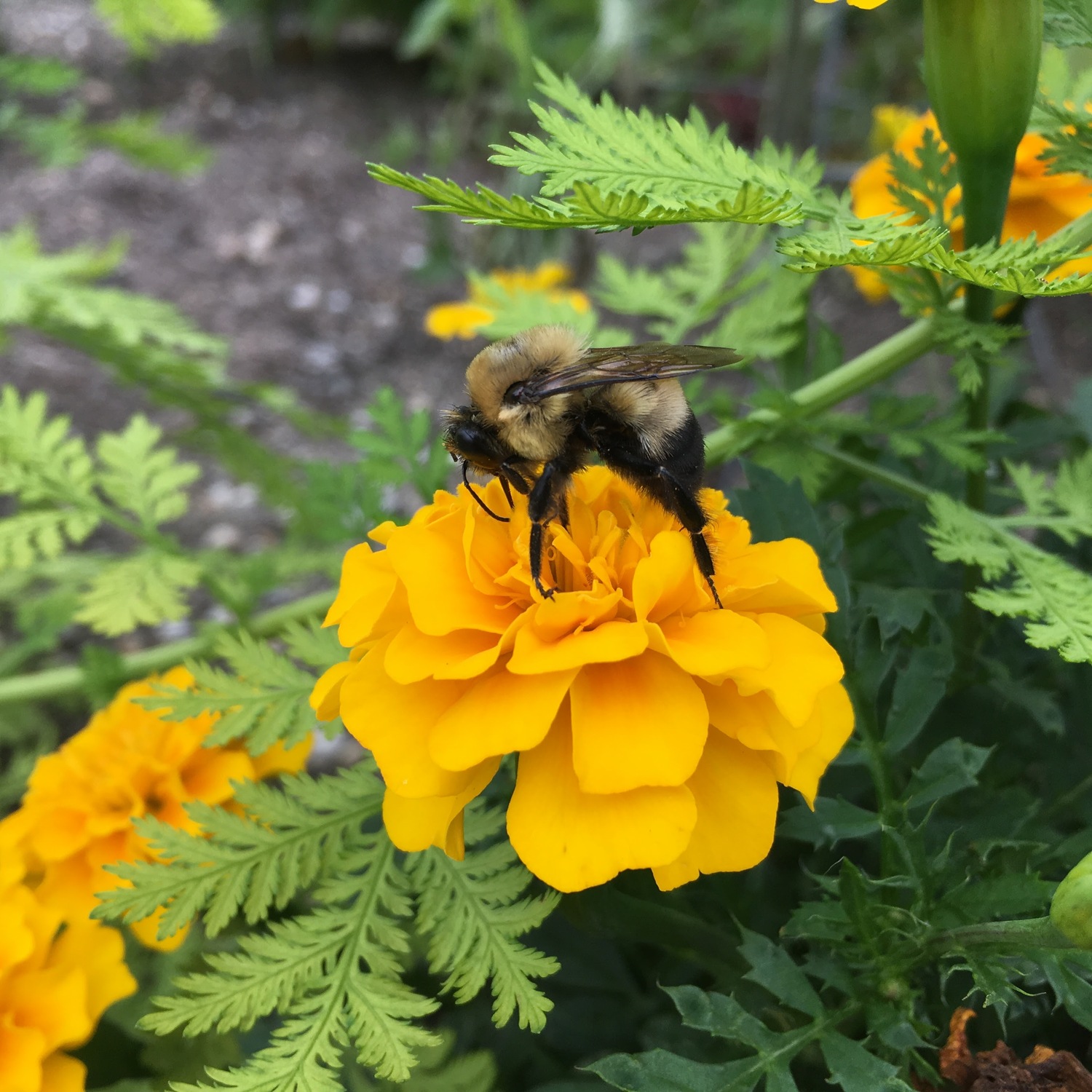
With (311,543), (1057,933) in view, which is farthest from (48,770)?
(311,543)

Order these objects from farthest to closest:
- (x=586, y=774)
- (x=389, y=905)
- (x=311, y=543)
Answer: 1. (x=311, y=543)
2. (x=389, y=905)
3. (x=586, y=774)

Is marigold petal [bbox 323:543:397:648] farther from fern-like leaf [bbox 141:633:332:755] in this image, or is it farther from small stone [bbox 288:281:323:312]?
small stone [bbox 288:281:323:312]

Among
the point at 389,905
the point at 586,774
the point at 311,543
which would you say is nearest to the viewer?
the point at 586,774

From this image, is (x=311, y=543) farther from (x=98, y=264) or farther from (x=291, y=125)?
(x=291, y=125)

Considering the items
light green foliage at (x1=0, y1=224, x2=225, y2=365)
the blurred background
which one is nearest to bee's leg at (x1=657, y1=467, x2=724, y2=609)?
light green foliage at (x1=0, y1=224, x2=225, y2=365)

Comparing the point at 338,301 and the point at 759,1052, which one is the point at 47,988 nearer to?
the point at 759,1052

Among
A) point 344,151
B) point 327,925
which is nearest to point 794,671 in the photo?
point 327,925

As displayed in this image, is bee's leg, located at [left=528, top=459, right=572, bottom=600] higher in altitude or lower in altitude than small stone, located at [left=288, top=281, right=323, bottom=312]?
higher
